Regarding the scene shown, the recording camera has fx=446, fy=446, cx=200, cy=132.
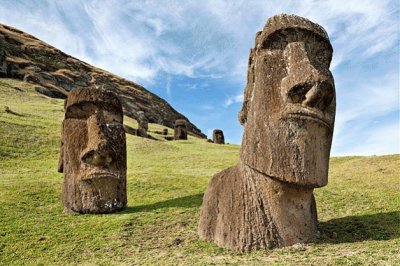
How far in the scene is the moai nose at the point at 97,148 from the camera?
12.4m

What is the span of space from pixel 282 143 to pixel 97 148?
6.24 m

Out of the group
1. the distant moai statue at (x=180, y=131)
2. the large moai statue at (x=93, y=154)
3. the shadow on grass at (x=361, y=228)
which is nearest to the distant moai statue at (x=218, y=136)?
the distant moai statue at (x=180, y=131)

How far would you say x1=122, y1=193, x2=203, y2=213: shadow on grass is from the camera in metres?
13.1

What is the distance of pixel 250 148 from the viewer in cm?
830

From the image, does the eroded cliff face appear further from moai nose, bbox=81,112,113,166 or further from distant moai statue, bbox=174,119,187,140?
moai nose, bbox=81,112,113,166

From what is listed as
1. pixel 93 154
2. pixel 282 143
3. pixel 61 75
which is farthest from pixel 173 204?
pixel 61 75

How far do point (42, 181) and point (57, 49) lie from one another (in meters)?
87.2

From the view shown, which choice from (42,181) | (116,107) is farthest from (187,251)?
(42,181)

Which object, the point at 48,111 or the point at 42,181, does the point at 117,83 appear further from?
the point at 42,181

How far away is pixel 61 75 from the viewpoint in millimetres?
79750

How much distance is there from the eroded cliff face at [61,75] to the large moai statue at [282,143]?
5752cm

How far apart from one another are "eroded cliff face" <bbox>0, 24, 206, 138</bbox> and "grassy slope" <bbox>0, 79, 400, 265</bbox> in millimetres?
49360

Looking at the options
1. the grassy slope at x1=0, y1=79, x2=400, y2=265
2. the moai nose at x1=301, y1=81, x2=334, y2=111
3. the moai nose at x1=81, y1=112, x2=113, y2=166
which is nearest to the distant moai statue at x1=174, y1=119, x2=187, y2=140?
the grassy slope at x1=0, y1=79, x2=400, y2=265

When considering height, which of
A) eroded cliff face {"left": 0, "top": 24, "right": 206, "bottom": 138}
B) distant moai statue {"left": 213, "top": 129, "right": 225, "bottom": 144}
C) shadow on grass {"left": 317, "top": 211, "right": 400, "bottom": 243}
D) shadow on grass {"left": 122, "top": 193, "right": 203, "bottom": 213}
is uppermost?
eroded cliff face {"left": 0, "top": 24, "right": 206, "bottom": 138}
